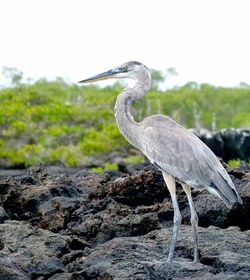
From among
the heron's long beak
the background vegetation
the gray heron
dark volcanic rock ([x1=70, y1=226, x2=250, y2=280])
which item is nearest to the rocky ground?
dark volcanic rock ([x1=70, y1=226, x2=250, y2=280])

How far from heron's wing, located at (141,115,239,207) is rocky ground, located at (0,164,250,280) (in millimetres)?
410

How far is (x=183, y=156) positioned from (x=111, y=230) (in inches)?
36.2

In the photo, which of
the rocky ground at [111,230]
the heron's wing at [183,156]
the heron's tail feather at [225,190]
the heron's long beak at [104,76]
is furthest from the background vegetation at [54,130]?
the heron's tail feather at [225,190]

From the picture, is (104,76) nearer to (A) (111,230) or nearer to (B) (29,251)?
(A) (111,230)

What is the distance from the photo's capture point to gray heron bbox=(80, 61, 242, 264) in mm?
7234

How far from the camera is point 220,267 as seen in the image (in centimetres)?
644

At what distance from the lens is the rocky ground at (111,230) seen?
631 cm

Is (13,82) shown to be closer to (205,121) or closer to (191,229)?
Result: (205,121)

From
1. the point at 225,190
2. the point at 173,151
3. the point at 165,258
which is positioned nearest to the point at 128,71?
the point at 173,151

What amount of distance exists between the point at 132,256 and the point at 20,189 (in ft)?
9.10

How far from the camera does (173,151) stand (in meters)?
7.57

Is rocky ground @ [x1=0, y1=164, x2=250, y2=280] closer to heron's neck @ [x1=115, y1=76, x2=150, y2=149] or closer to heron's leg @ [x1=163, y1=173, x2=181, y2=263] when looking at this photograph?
heron's leg @ [x1=163, y1=173, x2=181, y2=263]

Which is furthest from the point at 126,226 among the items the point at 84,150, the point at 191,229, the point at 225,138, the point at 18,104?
the point at 18,104

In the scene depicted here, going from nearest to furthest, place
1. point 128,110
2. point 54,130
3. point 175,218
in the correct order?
1. point 175,218
2. point 128,110
3. point 54,130
